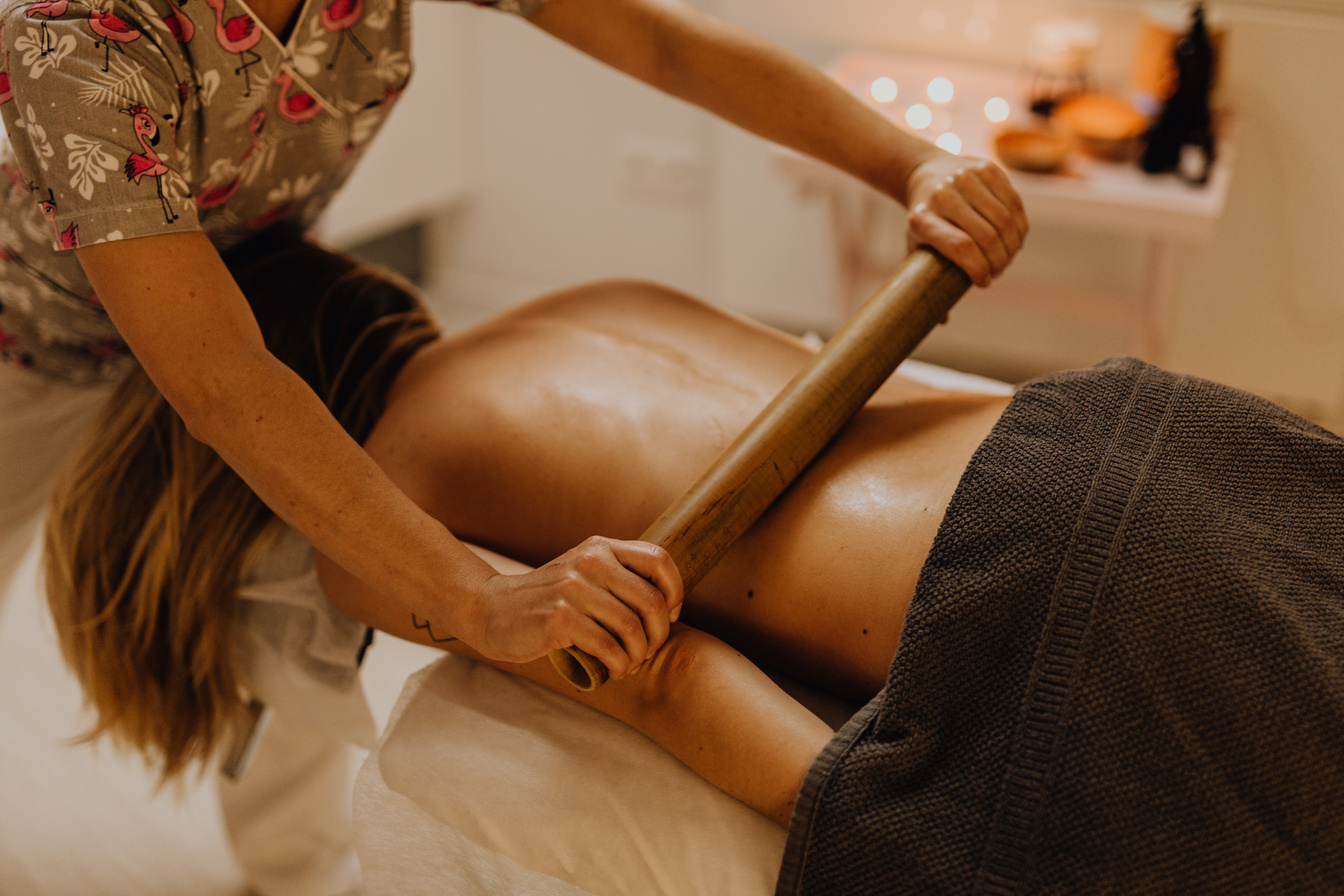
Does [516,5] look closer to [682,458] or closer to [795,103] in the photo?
[795,103]

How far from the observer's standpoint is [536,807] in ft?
2.65

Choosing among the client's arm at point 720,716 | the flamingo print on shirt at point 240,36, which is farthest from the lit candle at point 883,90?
the client's arm at point 720,716

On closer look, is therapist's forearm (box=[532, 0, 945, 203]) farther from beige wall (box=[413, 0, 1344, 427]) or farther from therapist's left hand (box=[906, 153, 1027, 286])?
beige wall (box=[413, 0, 1344, 427])

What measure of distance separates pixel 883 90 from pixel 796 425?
153 cm

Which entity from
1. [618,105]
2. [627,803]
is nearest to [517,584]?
[627,803]

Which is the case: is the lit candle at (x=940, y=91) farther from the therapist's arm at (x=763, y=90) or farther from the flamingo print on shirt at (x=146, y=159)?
the flamingo print on shirt at (x=146, y=159)

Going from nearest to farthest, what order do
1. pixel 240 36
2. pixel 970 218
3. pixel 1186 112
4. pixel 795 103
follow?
pixel 240 36 → pixel 970 218 → pixel 795 103 → pixel 1186 112

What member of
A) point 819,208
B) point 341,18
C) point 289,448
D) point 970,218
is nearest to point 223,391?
point 289,448

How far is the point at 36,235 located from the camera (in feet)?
3.23

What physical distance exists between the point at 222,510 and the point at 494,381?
0.99ft

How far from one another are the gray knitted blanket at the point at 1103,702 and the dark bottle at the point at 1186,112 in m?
1.34

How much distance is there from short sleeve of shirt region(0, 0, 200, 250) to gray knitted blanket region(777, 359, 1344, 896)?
0.60m

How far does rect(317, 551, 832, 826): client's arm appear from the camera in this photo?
0.74 m

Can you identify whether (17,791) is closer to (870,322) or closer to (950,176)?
(870,322)
